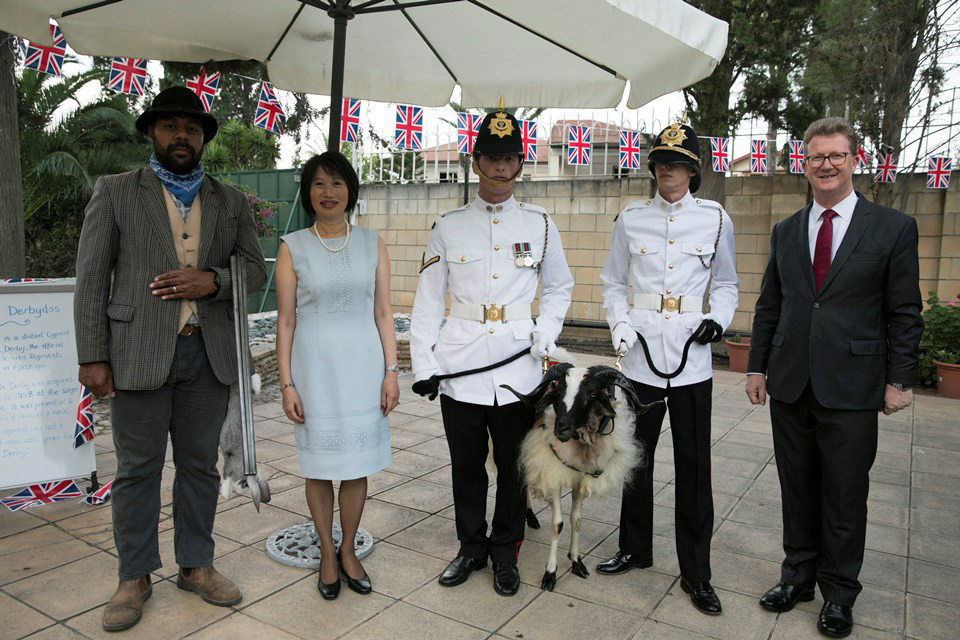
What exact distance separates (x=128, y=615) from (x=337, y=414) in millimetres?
1157

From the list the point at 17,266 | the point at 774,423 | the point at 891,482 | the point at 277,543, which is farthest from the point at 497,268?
the point at 17,266

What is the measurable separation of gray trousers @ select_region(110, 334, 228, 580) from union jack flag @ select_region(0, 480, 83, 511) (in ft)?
4.76

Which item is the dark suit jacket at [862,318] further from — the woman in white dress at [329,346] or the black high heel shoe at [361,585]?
the black high heel shoe at [361,585]

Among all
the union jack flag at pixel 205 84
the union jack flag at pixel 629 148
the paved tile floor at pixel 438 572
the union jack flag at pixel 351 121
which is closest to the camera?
the paved tile floor at pixel 438 572

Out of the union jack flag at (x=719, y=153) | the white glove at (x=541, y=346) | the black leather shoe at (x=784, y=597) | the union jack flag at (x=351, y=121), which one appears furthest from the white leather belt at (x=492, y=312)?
the union jack flag at (x=719, y=153)

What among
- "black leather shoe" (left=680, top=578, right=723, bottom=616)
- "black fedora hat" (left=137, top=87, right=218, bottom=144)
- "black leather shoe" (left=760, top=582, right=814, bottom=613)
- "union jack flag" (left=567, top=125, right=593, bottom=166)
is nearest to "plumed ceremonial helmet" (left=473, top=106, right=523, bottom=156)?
"black fedora hat" (left=137, top=87, right=218, bottom=144)

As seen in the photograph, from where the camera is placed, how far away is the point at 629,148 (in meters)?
9.32

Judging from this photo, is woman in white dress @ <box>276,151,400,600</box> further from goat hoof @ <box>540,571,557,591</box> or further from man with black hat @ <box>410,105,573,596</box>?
goat hoof @ <box>540,571,557,591</box>

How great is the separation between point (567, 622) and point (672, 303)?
59.9 inches

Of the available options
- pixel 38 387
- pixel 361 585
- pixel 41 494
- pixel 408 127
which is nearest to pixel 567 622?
pixel 361 585

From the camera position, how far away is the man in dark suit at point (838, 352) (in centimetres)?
294

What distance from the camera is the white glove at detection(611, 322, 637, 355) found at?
3.28 m

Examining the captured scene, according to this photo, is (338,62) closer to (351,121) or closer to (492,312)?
(492,312)

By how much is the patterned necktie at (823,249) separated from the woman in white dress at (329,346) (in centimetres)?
197
